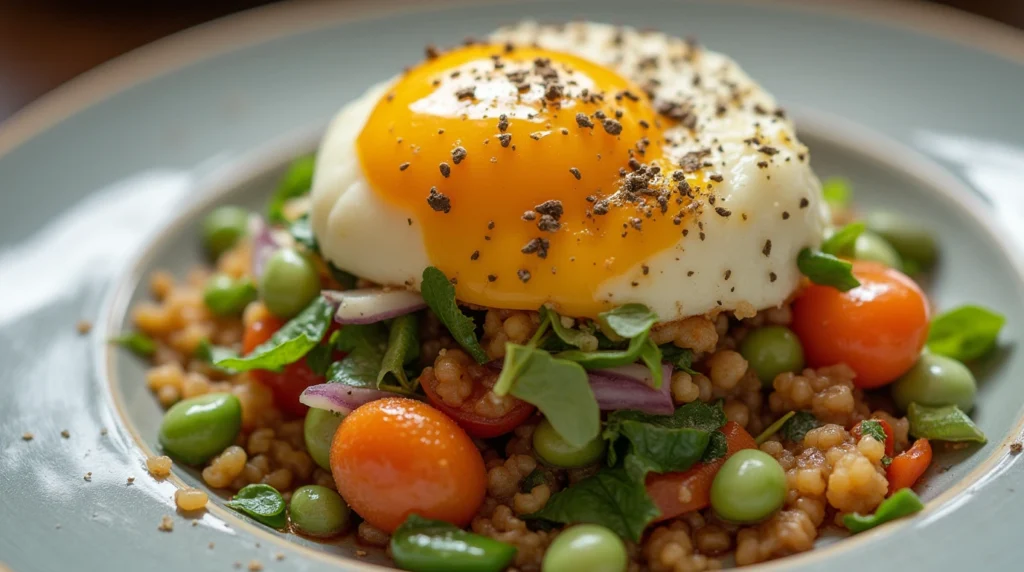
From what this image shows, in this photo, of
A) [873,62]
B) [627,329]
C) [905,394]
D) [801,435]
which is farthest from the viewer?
[873,62]

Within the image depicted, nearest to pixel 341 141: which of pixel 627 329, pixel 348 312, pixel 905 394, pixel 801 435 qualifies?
pixel 348 312

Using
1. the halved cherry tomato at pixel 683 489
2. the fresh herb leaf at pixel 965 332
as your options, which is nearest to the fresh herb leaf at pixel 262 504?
the halved cherry tomato at pixel 683 489

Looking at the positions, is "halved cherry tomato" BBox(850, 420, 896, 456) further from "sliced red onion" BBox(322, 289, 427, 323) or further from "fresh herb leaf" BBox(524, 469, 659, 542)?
"sliced red onion" BBox(322, 289, 427, 323)

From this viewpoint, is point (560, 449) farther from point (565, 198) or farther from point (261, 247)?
point (261, 247)

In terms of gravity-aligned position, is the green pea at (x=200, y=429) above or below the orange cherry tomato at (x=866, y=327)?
below

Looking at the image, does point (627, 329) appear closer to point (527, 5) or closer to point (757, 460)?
point (757, 460)

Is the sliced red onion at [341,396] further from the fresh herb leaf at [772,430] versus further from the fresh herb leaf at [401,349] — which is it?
the fresh herb leaf at [772,430]
